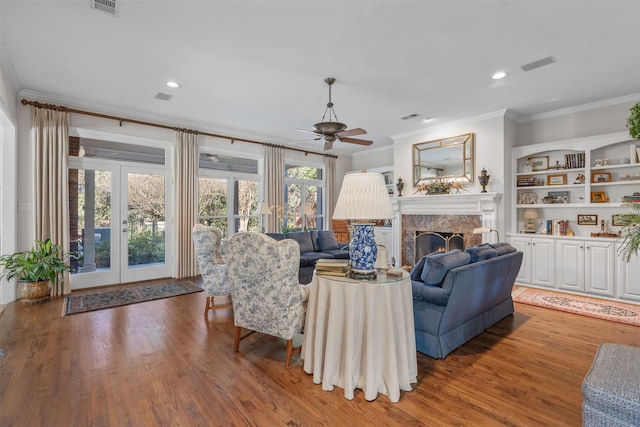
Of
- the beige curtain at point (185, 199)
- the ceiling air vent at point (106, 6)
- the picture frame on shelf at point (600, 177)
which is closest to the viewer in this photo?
the ceiling air vent at point (106, 6)

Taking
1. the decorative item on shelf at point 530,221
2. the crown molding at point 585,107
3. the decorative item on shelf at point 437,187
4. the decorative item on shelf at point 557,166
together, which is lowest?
the decorative item on shelf at point 530,221

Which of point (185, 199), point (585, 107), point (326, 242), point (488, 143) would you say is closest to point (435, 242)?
point (488, 143)

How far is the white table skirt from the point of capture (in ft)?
6.84

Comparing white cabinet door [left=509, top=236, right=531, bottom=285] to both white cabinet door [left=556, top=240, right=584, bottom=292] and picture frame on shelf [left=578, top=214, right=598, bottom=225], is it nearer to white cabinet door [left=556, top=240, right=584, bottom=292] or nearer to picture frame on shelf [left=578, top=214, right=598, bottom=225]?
white cabinet door [left=556, top=240, right=584, bottom=292]

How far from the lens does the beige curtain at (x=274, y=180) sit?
686 cm

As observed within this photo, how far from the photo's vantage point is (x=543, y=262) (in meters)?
4.96

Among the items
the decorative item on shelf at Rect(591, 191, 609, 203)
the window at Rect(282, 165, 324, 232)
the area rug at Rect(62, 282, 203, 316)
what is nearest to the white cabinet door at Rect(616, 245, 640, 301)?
the decorative item on shelf at Rect(591, 191, 609, 203)

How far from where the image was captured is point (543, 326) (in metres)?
3.41

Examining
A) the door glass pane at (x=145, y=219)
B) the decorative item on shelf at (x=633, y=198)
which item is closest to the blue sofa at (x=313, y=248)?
the door glass pane at (x=145, y=219)

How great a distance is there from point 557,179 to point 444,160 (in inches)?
71.6

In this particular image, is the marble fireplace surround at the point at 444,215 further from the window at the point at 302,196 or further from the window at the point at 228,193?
the window at the point at 228,193

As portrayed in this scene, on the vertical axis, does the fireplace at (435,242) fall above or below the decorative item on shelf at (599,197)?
below

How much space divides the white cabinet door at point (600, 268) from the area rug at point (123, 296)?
581 centimetres

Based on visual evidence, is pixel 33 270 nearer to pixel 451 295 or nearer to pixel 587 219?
pixel 451 295
